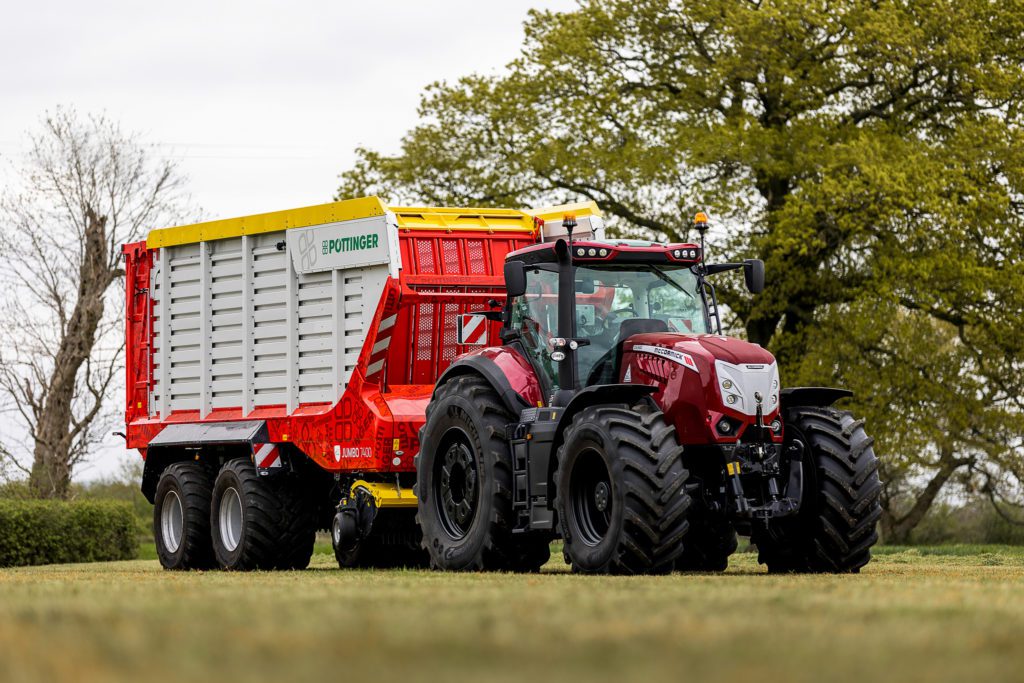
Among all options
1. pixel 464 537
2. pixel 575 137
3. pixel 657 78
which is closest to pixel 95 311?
pixel 575 137

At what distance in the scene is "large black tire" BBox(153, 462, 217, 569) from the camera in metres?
16.7

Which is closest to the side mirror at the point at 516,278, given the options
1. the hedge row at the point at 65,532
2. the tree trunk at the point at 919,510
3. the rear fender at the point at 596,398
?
the rear fender at the point at 596,398

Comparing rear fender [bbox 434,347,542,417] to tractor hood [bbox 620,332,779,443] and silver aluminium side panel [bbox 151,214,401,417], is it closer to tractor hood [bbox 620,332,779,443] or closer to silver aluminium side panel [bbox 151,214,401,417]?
tractor hood [bbox 620,332,779,443]

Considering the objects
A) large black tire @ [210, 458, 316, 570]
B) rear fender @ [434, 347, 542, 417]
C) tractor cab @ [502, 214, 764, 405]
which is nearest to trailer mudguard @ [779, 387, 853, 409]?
tractor cab @ [502, 214, 764, 405]

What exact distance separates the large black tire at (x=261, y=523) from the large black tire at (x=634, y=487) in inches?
196

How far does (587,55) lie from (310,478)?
1636cm

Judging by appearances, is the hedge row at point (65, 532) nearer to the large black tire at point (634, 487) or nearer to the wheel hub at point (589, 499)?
the wheel hub at point (589, 499)

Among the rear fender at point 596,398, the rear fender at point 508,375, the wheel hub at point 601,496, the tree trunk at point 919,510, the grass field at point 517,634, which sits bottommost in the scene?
the tree trunk at point 919,510

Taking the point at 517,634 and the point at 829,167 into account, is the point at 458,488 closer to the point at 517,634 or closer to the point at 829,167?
the point at 517,634

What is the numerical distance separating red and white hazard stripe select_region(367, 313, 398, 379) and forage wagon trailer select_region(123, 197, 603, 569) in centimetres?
2

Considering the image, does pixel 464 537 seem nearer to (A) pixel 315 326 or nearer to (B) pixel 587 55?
(A) pixel 315 326

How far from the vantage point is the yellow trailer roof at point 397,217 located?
15219mm

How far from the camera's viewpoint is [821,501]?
11797 mm

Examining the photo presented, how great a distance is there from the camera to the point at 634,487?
10.8 metres
